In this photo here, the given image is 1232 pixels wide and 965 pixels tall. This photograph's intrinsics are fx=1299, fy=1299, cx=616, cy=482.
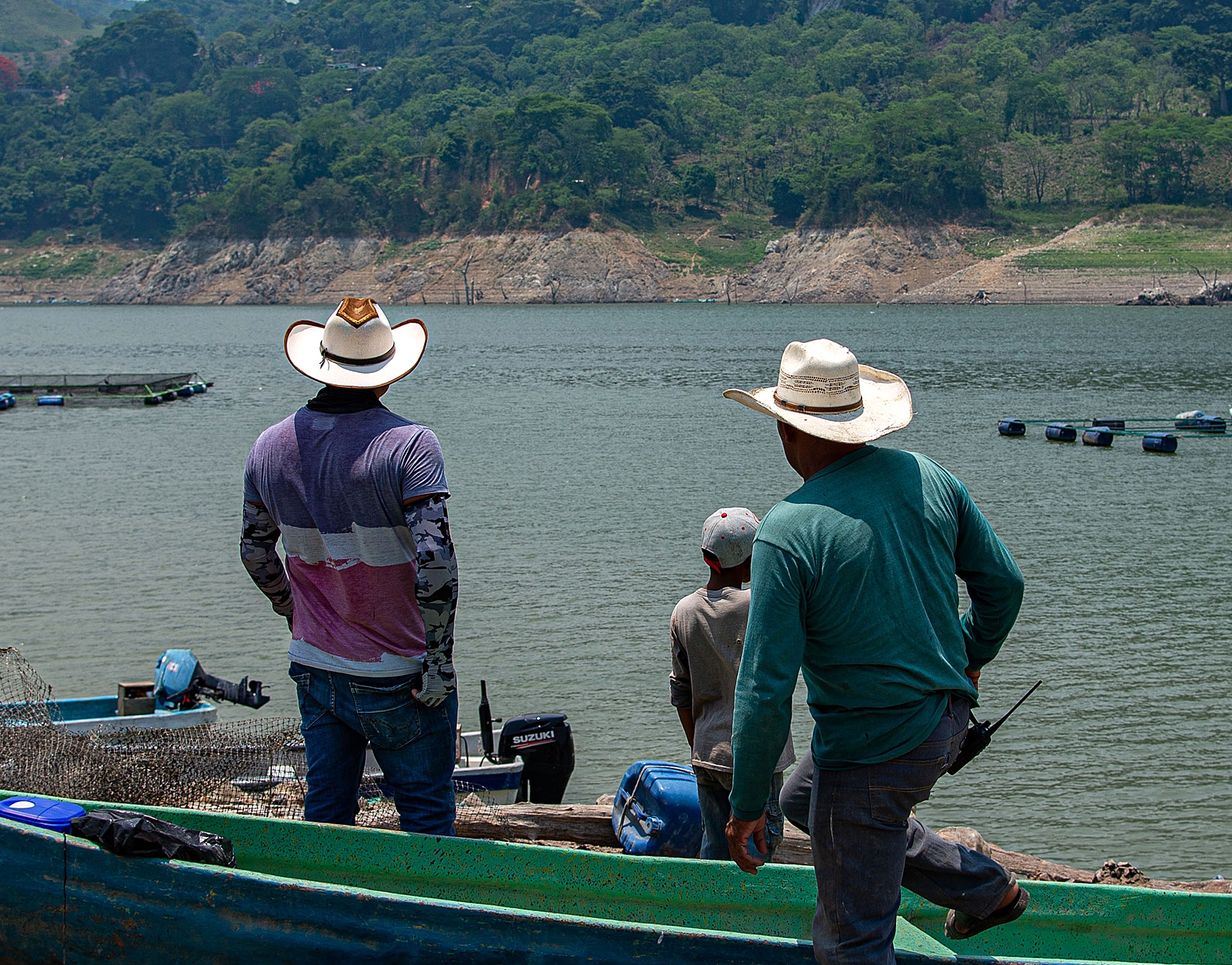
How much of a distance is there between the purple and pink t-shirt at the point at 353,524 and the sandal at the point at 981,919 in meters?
2.23

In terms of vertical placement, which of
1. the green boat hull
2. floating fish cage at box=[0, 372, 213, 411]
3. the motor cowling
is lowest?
floating fish cage at box=[0, 372, 213, 411]

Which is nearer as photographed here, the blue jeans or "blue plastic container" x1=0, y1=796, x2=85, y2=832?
the blue jeans

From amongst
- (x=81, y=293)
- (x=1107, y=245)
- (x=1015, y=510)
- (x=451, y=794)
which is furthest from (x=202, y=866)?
(x=81, y=293)

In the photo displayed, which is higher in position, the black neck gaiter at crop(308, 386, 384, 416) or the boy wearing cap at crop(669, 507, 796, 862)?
the black neck gaiter at crop(308, 386, 384, 416)

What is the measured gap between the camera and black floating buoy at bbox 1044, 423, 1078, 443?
118 feet

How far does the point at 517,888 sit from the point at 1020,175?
173 meters

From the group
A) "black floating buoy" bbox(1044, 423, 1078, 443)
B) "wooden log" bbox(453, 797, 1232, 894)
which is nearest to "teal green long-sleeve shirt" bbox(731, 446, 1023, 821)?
"wooden log" bbox(453, 797, 1232, 894)

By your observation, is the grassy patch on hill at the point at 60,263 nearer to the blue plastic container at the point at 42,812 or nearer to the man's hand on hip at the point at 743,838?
the blue plastic container at the point at 42,812

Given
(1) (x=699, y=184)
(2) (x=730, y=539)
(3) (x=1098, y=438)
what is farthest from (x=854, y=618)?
(1) (x=699, y=184)

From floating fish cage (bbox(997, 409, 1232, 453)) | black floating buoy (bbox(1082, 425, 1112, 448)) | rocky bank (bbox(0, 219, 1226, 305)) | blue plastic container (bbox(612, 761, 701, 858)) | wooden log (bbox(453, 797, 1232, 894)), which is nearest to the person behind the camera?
blue plastic container (bbox(612, 761, 701, 858))

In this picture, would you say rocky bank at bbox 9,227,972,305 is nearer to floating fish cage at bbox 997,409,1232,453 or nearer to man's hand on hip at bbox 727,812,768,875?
floating fish cage at bbox 997,409,1232,453

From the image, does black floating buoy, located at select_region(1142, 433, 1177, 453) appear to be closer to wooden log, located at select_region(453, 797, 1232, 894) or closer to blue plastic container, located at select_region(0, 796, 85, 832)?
wooden log, located at select_region(453, 797, 1232, 894)

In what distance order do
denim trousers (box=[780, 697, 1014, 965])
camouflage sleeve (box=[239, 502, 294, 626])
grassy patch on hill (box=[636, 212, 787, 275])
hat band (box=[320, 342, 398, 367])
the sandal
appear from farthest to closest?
grassy patch on hill (box=[636, 212, 787, 275]) → camouflage sleeve (box=[239, 502, 294, 626]) → hat band (box=[320, 342, 398, 367]) → the sandal → denim trousers (box=[780, 697, 1014, 965])

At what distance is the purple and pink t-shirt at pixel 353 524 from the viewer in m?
4.70
